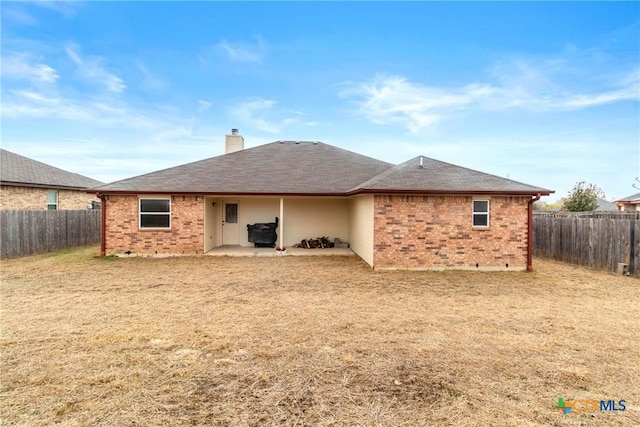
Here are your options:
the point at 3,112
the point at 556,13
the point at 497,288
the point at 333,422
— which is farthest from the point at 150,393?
the point at 3,112

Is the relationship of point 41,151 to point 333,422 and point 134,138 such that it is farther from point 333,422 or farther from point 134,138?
point 333,422

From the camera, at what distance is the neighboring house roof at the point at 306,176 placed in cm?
979

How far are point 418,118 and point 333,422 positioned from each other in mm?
19098

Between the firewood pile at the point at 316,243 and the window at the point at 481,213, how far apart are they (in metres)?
6.18

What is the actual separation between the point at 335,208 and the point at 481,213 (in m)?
6.28

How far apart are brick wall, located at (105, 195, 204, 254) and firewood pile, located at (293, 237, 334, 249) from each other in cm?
425

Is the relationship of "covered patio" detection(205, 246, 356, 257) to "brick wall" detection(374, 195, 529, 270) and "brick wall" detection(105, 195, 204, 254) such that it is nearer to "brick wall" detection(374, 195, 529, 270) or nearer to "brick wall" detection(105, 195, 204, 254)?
"brick wall" detection(105, 195, 204, 254)

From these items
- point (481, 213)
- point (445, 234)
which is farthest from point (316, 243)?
point (481, 213)

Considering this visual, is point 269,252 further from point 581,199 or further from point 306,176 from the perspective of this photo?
point 581,199

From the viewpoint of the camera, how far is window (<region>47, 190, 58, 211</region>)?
15.9m

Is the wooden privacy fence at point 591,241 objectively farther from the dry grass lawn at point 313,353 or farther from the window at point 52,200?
the window at point 52,200

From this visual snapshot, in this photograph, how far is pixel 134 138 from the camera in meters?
19.7

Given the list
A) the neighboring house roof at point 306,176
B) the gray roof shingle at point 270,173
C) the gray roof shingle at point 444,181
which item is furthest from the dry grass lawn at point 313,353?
the gray roof shingle at point 270,173

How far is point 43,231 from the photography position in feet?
39.7
